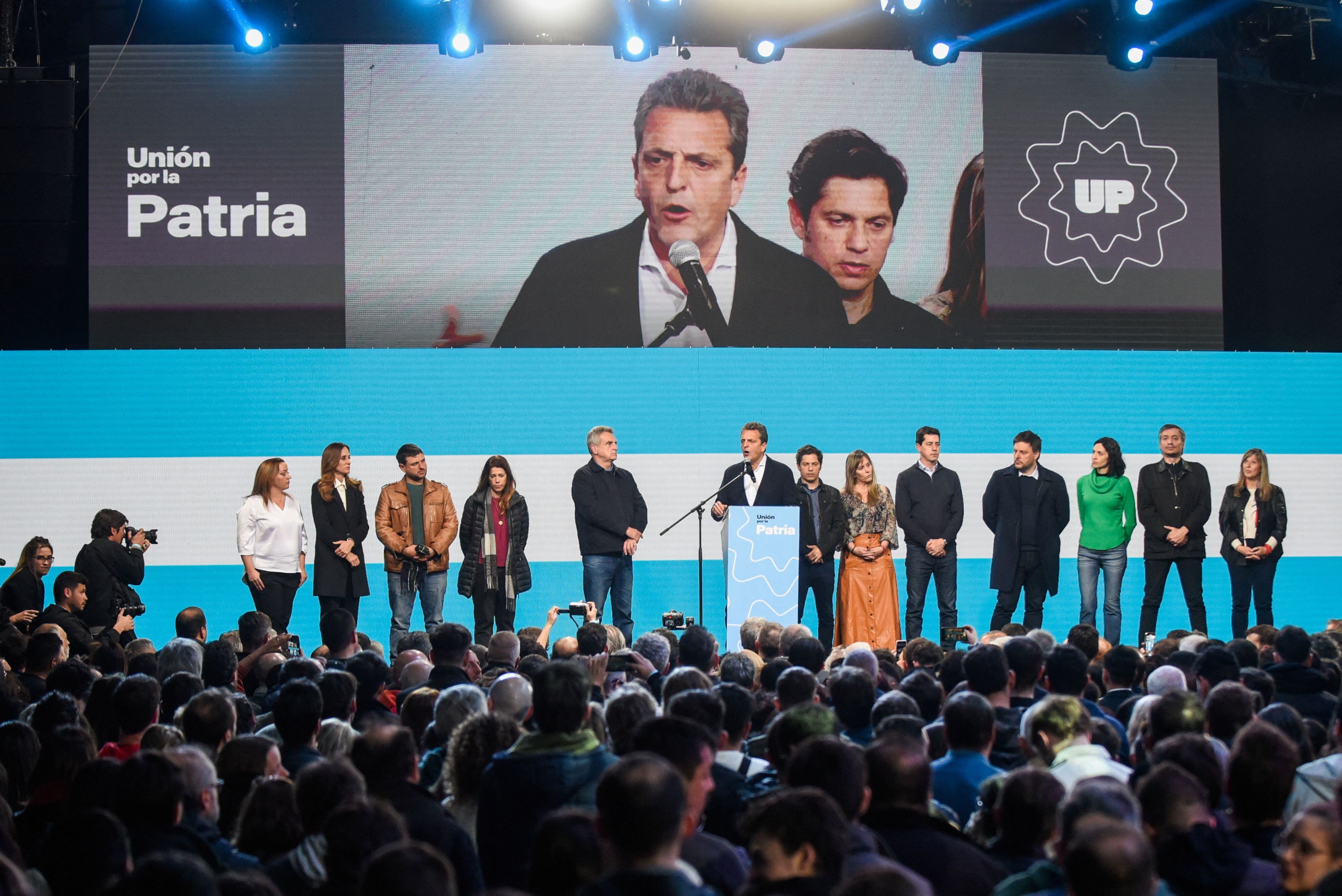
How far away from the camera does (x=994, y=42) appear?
1086 centimetres

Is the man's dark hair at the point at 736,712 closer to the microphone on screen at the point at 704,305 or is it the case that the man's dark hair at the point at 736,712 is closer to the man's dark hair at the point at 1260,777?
the man's dark hair at the point at 1260,777

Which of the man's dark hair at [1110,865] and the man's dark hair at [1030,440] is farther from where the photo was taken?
the man's dark hair at [1030,440]

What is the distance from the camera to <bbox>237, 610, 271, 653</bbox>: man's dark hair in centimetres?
643

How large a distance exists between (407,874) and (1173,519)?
7.98 metres

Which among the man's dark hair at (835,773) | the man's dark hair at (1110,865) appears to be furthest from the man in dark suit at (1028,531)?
the man's dark hair at (1110,865)

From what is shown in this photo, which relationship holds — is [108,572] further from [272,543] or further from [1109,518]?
[1109,518]

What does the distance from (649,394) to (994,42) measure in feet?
12.7

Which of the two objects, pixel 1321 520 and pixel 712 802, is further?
pixel 1321 520

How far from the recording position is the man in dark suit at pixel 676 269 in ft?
34.0

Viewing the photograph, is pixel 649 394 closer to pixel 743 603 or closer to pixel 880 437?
pixel 880 437

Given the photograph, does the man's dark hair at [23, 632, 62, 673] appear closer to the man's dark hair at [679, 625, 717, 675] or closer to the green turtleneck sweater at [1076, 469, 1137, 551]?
the man's dark hair at [679, 625, 717, 675]

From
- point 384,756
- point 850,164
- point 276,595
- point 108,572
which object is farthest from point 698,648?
point 850,164

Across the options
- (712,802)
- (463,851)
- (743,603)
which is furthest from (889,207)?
(463,851)

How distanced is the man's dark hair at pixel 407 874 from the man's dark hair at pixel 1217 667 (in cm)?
349
